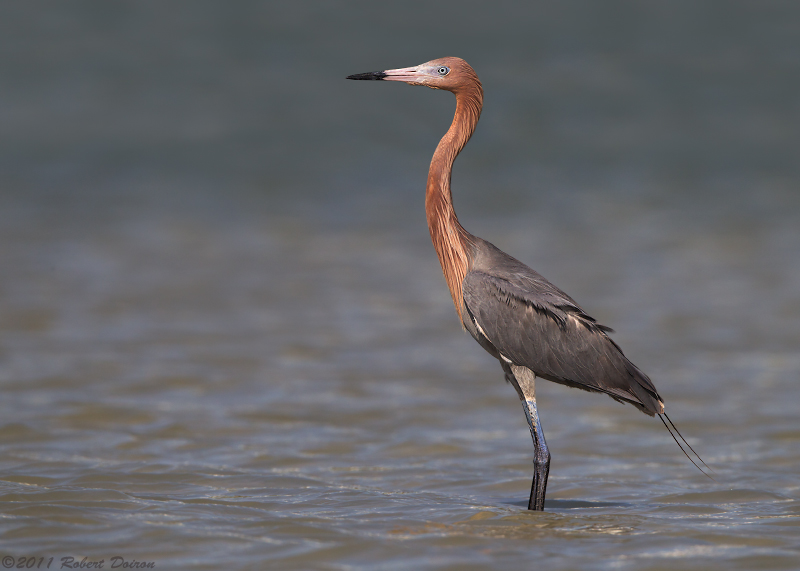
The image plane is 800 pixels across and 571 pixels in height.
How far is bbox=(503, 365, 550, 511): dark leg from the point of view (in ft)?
21.9

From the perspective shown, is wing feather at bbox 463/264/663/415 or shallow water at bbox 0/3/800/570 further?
wing feather at bbox 463/264/663/415

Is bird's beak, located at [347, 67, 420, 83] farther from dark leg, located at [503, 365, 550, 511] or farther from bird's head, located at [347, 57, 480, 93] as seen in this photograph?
dark leg, located at [503, 365, 550, 511]

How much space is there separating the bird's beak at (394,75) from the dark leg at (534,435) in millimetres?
2278

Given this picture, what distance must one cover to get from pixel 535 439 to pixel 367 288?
24.5 ft

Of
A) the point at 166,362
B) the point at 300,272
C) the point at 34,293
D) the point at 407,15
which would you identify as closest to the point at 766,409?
the point at 166,362

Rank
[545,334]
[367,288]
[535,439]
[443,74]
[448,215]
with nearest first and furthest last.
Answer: [535,439] → [545,334] → [448,215] → [443,74] → [367,288]

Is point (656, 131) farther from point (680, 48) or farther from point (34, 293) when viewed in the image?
point (34, 293)

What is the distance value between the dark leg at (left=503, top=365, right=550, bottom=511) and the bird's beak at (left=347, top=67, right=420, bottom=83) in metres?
2.28

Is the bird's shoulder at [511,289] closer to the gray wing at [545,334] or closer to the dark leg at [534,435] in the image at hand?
the gray wing at [545,334]

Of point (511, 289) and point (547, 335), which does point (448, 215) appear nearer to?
point (511, 289)

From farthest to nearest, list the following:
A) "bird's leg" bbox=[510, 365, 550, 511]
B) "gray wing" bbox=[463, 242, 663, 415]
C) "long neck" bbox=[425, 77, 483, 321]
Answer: "long neck" bbox=[425, 77, 483, 321] → "gray wing" bbox=[463, 242, 663, 415] → "bird's leg" bbox=[510, 365, 550, 511]

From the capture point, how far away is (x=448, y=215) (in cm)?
724

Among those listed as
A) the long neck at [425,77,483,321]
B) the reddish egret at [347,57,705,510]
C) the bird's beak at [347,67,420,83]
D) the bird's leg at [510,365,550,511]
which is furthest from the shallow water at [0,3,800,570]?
the bird's beak at [347,67,420,83]

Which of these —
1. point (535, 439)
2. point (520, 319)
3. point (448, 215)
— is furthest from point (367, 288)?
point (535, 439)
